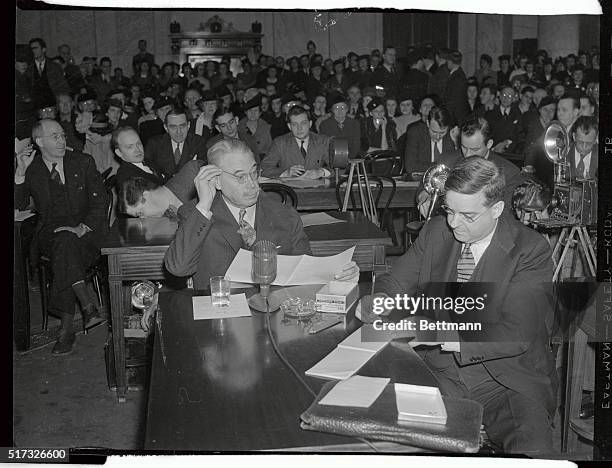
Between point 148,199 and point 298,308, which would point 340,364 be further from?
point 148,199

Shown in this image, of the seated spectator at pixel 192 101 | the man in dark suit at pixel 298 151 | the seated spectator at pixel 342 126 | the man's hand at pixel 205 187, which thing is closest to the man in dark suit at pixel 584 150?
the man's hand at pixel 205 187

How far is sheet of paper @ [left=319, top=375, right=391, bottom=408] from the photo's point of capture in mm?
1455

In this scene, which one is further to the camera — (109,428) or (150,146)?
(150,146)

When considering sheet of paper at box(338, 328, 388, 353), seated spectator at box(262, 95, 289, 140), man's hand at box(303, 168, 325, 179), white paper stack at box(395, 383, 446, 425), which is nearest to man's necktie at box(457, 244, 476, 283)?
sheet of paper at box(338, 328, 388, 353)

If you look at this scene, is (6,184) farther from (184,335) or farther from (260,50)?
(260,50)

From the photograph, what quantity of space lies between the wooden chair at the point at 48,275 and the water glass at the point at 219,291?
1.50 meters

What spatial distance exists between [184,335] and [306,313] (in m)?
0.34

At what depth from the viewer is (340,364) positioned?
167cm

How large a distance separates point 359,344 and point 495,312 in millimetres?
523

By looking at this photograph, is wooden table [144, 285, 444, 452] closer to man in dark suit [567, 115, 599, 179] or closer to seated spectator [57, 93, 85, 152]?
man in dark suit [567, 115, 599, 179]

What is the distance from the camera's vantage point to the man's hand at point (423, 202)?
3.93m

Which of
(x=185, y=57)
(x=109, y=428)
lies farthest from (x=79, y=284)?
(x=185, y=57)

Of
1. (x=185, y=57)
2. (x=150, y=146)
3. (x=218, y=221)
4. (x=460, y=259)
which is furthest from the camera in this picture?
(x=185, y=57)

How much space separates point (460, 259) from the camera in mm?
2154
